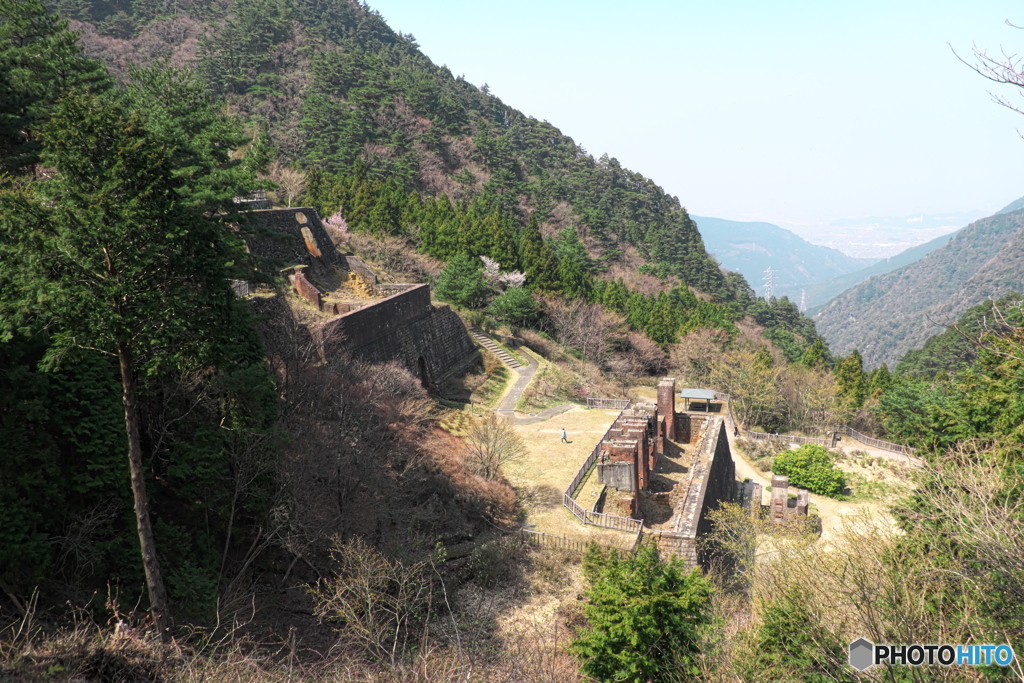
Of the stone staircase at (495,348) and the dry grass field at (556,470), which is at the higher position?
the stone staircase at (495,348)

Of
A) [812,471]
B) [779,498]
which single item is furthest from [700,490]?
[812,471]

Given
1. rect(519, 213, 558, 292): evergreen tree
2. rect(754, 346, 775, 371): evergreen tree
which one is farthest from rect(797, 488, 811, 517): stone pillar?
rect(519, 213, 558, 292): evergreen tree

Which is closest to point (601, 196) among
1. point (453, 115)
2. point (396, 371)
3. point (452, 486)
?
point (453, 115)

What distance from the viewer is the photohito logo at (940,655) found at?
295 inches

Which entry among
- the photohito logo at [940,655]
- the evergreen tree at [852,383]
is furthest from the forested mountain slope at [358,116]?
the photohito logo at [940,655]

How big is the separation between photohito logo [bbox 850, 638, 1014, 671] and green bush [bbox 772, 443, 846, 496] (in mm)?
22742

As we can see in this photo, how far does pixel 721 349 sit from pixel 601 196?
120ft

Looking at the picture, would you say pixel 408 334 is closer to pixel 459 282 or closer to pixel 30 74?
pixel 459 282

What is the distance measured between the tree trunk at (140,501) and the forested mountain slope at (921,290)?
9977cm

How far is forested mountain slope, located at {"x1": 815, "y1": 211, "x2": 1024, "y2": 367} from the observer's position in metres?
95.8

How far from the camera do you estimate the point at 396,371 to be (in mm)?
22844

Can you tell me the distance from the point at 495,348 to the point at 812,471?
1666 centimetres

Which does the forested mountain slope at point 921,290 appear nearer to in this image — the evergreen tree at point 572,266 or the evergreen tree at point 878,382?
the evergreen tree at point 878,382

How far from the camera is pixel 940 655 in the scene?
7.69 m
